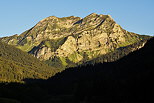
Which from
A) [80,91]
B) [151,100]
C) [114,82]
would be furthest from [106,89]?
[151,100]

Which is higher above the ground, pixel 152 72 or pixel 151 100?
pixel 152 72

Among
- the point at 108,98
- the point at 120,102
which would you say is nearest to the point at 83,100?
the point at 108,98

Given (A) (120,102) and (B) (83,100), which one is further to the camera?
(B) (83,100)

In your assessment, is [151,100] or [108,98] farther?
[108,98]

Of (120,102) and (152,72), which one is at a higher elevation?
(152,72)

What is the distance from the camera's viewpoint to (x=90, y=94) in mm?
164125

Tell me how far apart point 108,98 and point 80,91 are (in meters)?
43.6

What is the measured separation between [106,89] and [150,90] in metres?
40.8

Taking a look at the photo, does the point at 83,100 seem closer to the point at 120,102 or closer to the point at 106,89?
the point at 106,89

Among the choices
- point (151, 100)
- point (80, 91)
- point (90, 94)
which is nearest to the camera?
point (151, 100)

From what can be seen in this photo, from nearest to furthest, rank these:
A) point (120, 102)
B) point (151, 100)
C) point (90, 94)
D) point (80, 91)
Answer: point (151, 100), point (120, 102), point (90, 94), point (80, 91)

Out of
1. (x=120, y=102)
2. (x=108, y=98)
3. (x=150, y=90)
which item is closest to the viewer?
(x=150, y=90)

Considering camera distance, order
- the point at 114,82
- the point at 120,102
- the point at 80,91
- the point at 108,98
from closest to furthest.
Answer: the point at 120,102 → the point at 108,98 → the point at 114,82 → the point at 80,91

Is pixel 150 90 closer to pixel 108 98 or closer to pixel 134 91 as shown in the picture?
pixel 134 91
